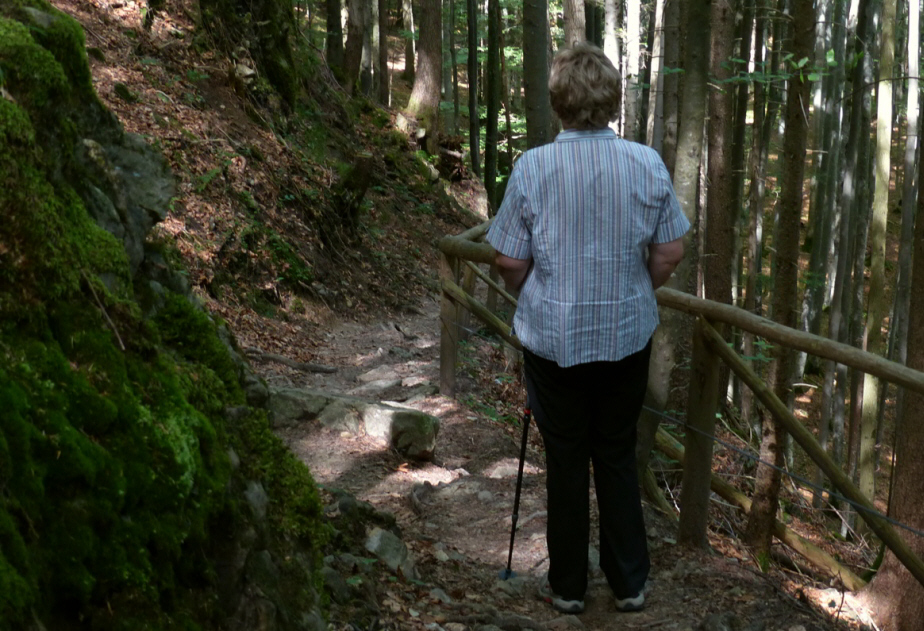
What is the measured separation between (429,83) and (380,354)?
12224 millimetres

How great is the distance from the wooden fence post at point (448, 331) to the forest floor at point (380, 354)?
15 centimetres

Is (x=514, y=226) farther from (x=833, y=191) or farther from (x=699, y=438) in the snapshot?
(x=833, y=191)

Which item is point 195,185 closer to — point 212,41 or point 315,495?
point 212,41

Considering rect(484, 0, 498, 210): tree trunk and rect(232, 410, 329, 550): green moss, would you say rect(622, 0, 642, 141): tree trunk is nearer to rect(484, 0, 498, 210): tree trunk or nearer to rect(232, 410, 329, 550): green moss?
rect(484, 0, 498, 210): tree trunk

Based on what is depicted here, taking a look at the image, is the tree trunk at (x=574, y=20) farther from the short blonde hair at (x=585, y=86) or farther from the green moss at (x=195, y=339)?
the green moss at (x=195, y=339)

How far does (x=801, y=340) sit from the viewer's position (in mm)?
3432

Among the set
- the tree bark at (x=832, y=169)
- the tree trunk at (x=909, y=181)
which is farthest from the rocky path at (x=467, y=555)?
the tree bark at (x=832, y=169)

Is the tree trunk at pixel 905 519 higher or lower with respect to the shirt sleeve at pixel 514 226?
lower

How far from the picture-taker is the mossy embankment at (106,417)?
1.63 meters

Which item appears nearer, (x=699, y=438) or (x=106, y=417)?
(x=106, y=417)

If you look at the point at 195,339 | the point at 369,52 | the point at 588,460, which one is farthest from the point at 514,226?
the point at 369,52

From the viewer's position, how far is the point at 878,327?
13.2 meters

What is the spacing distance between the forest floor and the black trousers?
21 cm

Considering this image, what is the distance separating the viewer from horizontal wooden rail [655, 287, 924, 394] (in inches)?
122
